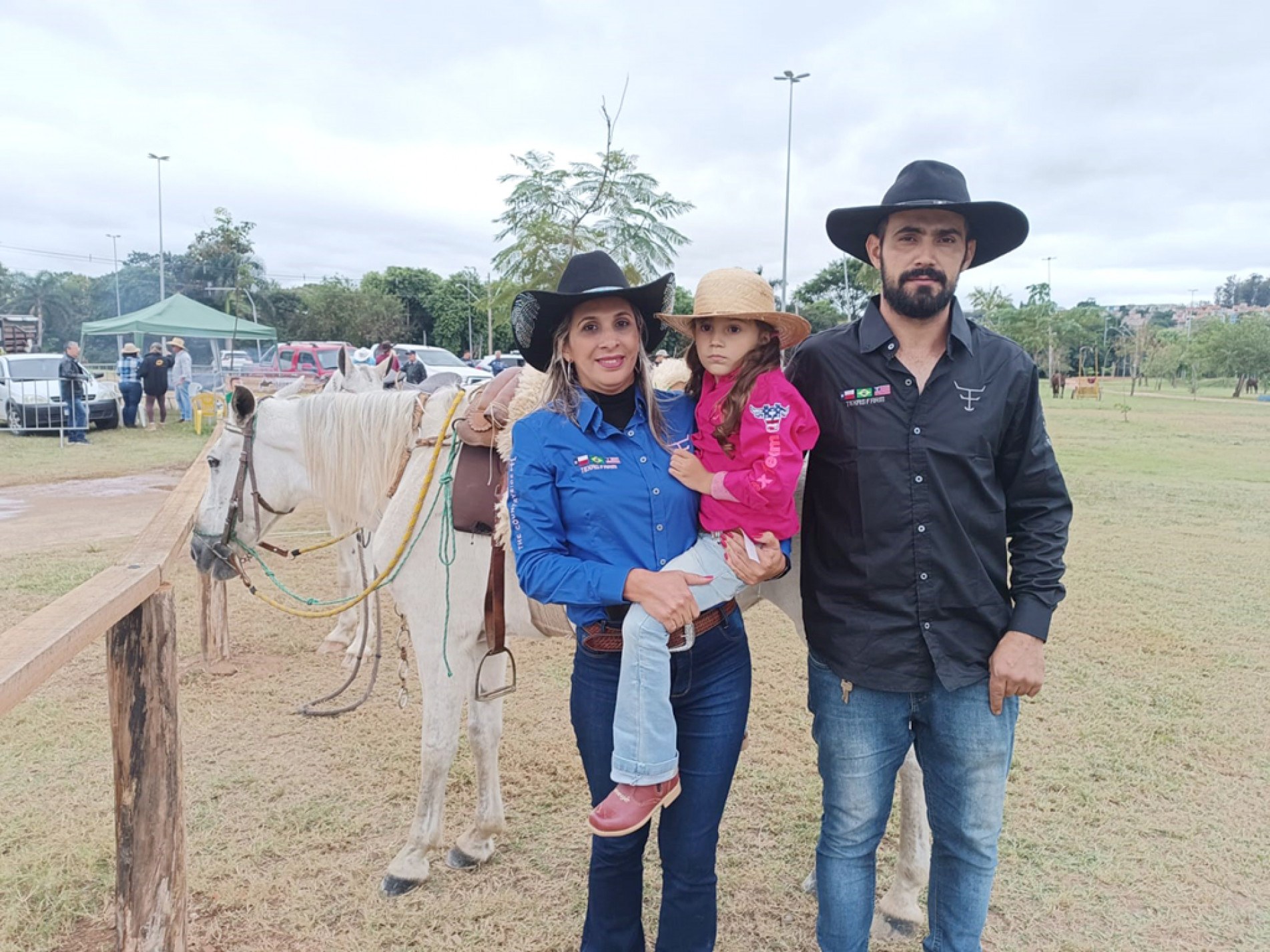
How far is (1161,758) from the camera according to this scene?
12.8ft

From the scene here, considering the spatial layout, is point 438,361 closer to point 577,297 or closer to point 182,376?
point 182,376

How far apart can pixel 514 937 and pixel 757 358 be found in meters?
2.14

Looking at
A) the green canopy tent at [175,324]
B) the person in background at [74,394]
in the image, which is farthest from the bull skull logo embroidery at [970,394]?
the green canopy tent at [175,324]

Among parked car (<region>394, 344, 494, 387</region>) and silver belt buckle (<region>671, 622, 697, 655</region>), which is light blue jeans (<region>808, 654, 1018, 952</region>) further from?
parked car (<region>394, 344, 494, 387</region>)

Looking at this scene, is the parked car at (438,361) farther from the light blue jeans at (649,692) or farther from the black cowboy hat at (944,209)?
the light blue jeans at (649,692)

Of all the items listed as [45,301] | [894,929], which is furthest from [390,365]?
[45,301]

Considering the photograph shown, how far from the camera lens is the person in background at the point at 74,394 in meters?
14.9

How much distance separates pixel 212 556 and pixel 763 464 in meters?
2.98

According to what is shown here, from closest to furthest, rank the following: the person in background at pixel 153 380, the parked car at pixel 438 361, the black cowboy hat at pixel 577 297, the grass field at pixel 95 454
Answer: the black cowboy hat at pixel 577 297 → the grass field at pixel 95 454 → the person in background at pixel 153 380 → the parked car at pixel 438 361

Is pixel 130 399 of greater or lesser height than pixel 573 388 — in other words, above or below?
below

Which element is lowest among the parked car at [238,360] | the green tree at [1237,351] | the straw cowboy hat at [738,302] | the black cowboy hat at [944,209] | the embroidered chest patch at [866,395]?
the embroidered chest patch at [866,395]

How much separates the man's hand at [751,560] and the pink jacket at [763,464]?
0.08ft

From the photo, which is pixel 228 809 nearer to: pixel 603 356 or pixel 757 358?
pixel 603 356

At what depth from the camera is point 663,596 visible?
1.85 metres
